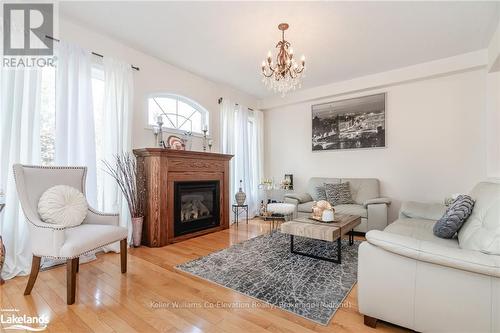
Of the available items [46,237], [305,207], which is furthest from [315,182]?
[46,237]

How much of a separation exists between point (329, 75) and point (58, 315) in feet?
15.3

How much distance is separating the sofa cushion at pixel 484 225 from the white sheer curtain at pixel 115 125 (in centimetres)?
351

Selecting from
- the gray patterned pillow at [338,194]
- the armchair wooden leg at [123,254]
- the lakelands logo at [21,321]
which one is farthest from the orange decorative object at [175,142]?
the gray patterned pillow at [338,194]

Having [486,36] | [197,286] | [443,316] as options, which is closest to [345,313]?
[443,316]

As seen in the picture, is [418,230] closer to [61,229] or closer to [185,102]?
[61,229]

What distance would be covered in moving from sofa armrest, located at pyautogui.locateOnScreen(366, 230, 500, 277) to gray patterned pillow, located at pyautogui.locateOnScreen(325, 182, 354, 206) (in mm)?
2747

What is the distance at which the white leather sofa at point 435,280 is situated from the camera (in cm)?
123

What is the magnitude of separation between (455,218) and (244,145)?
3.70 metres

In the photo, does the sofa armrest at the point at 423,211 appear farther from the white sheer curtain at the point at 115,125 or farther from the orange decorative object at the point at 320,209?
the white sheer curtain at the point at 115,125

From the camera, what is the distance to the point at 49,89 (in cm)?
261

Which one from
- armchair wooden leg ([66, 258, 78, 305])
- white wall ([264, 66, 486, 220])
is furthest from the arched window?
white wall ([264, 66, 486, 220])

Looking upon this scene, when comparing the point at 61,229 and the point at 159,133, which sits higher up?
the point at 159,133

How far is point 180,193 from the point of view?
3508mm

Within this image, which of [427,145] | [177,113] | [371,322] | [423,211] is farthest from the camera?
[177,113]
